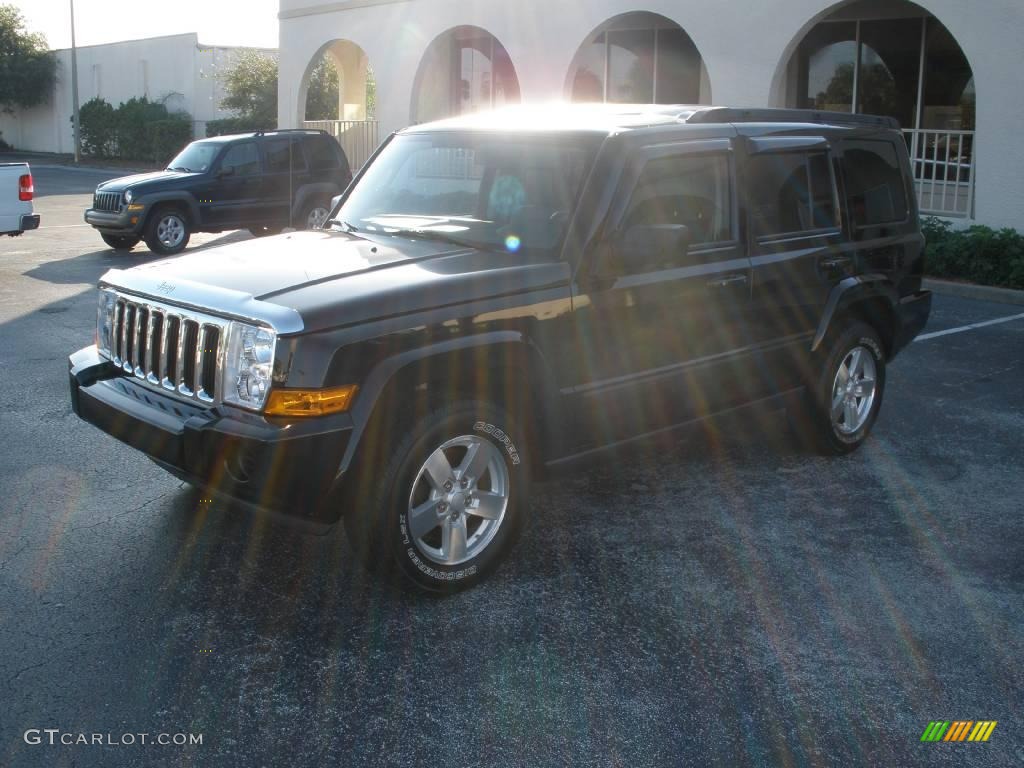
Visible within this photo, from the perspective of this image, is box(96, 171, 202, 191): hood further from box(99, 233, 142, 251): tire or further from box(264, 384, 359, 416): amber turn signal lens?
box(264, 384, 359, 416): amber turn signal lens

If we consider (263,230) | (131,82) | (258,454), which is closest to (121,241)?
(263,230)

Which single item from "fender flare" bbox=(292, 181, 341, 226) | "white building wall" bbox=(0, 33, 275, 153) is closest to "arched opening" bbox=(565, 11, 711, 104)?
"fender flare" bbox=(292, 181, 341, 226)

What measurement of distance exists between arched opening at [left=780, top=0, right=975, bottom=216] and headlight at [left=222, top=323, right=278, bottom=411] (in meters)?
12.4

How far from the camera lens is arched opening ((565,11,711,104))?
20.1 meters

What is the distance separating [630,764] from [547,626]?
986 millimetres

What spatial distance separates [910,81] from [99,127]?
115ft

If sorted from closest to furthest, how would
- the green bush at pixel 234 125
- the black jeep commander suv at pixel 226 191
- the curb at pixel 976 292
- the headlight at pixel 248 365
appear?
the headlight at pixel 248 365, the curb at pixel 976 292, the black jeep commander suv at pixel 226 191, the green bush at pixel 234 125

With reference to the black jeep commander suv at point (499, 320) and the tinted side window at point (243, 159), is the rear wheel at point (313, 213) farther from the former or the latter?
the black jeep commander suv at point (499, 320)

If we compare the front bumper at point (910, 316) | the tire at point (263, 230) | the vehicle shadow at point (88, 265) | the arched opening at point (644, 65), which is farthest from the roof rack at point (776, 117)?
the arched opening at point (644, 65)

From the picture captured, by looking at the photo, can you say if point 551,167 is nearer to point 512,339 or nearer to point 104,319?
point 512,339

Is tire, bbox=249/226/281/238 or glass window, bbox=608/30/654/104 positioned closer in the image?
tire, bbox=249/226/281/238

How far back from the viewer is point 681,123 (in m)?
5.66

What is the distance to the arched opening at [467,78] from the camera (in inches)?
957

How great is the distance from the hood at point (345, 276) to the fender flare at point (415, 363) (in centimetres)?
17
